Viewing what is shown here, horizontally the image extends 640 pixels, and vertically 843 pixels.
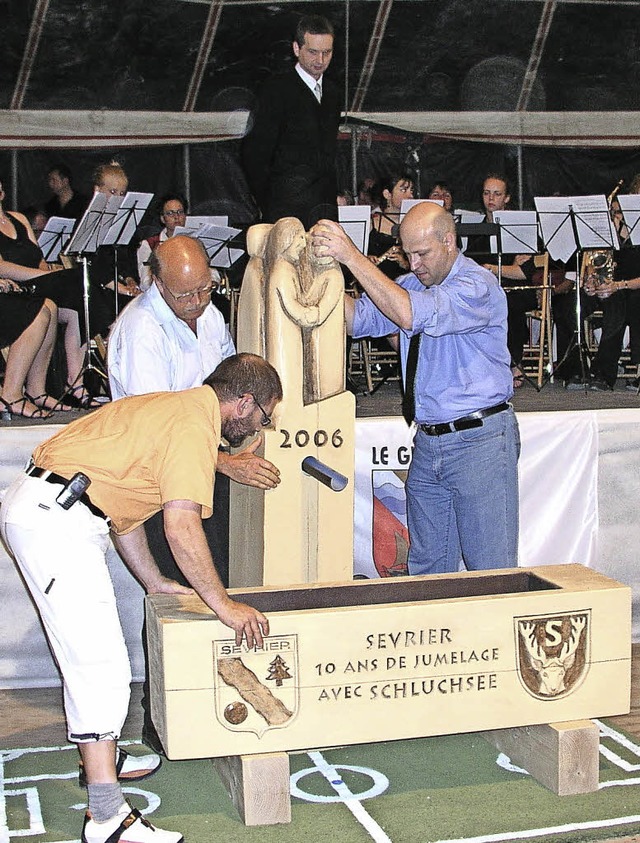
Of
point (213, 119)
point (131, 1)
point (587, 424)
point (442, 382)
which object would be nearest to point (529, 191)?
point (213, 119)

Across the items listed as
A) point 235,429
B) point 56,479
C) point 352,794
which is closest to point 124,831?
point 352,794

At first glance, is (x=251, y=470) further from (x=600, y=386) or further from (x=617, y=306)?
(x=617, y=306)

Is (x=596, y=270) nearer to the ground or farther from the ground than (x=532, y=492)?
farther from the ground

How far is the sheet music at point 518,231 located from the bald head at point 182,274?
3723 mm

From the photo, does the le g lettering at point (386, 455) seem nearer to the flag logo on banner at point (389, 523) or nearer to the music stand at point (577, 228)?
the flag logo on banner at point (389, 523)

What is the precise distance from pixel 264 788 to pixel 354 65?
9.20m

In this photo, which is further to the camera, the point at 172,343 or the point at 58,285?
the point at 58,285

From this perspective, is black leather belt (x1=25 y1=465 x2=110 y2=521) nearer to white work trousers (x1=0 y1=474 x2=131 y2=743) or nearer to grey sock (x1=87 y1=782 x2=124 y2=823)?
white work trousers (x1=0 y1=474 x2=131 y2=743)

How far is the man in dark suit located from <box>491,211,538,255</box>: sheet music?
7.91 ft

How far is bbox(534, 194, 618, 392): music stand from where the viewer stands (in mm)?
6930

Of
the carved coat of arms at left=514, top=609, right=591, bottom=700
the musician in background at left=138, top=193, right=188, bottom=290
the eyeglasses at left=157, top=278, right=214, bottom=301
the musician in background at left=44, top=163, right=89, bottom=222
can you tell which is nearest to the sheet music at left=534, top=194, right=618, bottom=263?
the musician in background at left=138, top=193, right=188, bottom=290

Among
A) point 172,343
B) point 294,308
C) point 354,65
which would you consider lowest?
point 172,343

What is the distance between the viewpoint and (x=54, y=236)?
6.86 metres

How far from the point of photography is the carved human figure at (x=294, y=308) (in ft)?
11.9
